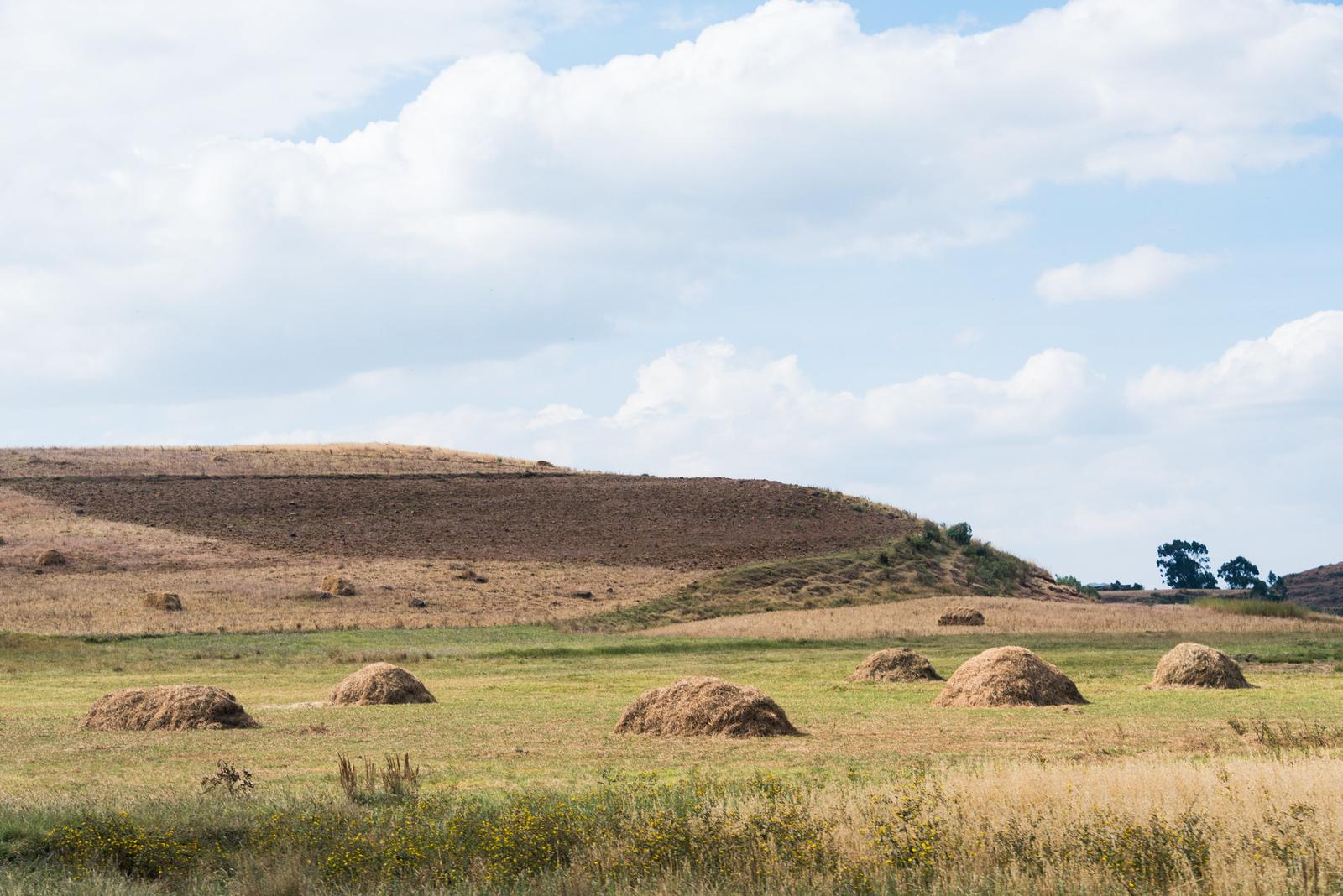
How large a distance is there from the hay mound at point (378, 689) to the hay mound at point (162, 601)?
1436 inches

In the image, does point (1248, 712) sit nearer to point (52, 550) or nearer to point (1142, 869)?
point (1142, 869)

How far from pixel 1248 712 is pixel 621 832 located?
22.7 m

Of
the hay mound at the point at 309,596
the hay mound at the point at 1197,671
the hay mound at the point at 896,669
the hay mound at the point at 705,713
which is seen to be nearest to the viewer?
the hay mound at the point at 705,713

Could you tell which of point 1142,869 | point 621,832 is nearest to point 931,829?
point 1142,869

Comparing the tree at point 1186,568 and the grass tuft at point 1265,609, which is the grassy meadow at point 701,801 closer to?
the grass tuft at point 1265,609

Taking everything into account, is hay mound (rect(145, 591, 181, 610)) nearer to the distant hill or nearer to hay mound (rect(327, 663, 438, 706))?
hay mound (rect(327, 663, 438, 706))

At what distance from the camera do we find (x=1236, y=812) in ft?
53.6

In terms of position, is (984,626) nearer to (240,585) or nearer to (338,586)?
(338,586)

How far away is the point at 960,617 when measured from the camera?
241 feet

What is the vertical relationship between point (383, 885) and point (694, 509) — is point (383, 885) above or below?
below

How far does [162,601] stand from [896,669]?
44.5 m

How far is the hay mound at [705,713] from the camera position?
29.1 metres

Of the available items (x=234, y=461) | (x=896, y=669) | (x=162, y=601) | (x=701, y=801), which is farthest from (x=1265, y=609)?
(x=234, y=461)

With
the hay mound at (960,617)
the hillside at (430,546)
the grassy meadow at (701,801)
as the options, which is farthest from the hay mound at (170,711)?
the hay mound at (960,617)
